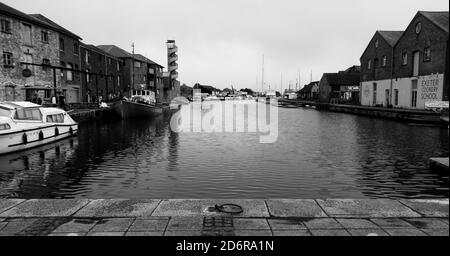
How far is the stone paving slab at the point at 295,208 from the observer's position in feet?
19.4

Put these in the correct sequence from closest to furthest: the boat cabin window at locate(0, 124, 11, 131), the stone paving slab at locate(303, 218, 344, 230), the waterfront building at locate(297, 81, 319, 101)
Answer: the stone paving slab at locate(303, 218, 344, 230) → the boat cabin window at locate(0, 124, 11, 131) → the waterfront building at locate(297, 81, 319, 101)

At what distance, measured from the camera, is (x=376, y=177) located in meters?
11.7

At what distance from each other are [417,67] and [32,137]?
39.9m

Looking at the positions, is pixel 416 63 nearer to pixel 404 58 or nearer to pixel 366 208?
pixel 404 58

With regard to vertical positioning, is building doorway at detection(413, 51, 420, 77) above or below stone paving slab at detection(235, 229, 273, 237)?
above

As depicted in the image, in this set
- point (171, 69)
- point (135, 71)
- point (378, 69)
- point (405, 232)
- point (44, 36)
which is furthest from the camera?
point (171, 69)

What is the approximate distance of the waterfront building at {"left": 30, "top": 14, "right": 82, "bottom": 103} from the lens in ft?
131

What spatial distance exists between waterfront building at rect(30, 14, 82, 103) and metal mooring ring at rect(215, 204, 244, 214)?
38.6 m

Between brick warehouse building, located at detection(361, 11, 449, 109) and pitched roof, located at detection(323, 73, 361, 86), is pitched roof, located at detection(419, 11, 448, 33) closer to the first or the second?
brick warehouse building, located at detection(361, 11, 449, 109)

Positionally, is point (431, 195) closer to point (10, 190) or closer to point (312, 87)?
point (10, 190)

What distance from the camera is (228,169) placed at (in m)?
12.9

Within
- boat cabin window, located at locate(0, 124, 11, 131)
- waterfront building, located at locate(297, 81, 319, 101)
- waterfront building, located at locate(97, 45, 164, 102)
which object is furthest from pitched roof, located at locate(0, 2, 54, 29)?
waterfront building, located at locate(297, 81, 319, 101)

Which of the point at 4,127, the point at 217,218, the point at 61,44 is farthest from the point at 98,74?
the point at 217,218
